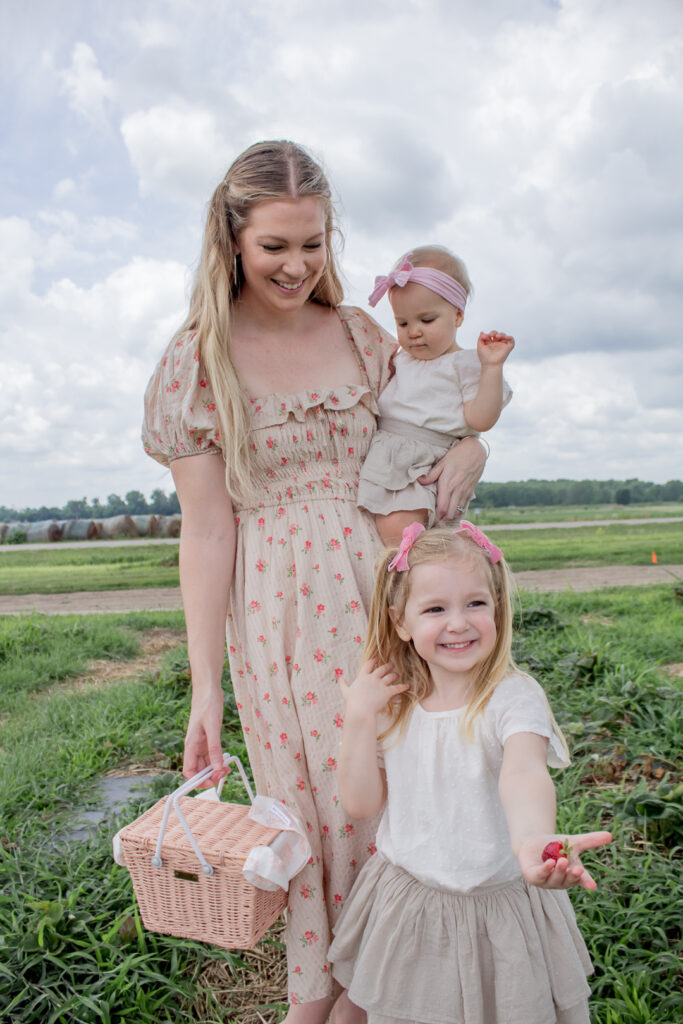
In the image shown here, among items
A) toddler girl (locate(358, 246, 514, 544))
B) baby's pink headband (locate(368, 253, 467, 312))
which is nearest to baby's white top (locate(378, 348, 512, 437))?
toddler girl (locate(358, 246, 514, 544))

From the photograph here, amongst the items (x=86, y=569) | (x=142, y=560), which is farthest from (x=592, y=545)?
(x=86, y=569)

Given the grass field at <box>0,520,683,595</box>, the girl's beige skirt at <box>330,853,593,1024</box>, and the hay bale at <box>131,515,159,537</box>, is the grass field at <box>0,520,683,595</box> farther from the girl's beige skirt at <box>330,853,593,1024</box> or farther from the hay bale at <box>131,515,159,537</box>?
the girl's beige skirt at <box>330,853,593,1024</box>

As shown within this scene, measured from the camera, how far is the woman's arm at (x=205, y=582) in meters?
1.99

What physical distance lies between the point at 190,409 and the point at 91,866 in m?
1.86

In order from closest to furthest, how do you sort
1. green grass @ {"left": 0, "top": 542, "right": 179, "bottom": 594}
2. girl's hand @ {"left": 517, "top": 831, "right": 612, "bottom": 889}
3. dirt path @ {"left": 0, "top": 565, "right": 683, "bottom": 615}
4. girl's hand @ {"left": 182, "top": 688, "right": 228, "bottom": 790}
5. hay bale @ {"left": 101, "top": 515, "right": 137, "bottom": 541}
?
girl's hand @ {"left": 517, "top": 831, "right": 612, "bottom": 889}, girl's hand @ {"left": 182, "top": 688, "right": 228, "bottom": 790}, dirt path @ {"left": 0, "top": 565, "right": 683, "bottom": 615}, green grass @ {"left": 0, "top": 542, "right": 179, "bottom": 594}, hay bale @ {"left": 101, "top": 515, "right": 137, "bottom": 541}

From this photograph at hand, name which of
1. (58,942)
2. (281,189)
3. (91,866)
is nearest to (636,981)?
(58,942)

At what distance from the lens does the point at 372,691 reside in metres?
1.67

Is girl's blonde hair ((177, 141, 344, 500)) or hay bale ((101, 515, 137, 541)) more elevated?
girl's blonde hair ((177, 141, 344, 500))

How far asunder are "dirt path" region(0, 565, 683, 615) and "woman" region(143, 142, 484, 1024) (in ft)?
21.9

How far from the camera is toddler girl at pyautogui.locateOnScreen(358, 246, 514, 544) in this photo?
6.60ft

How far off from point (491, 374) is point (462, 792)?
989 millimetres

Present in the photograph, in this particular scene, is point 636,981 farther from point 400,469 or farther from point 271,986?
point 400,469

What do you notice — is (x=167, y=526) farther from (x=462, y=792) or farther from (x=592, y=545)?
(x=462, y=792)

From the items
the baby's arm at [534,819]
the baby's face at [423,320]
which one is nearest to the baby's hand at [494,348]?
the baby's face at [423,320]
